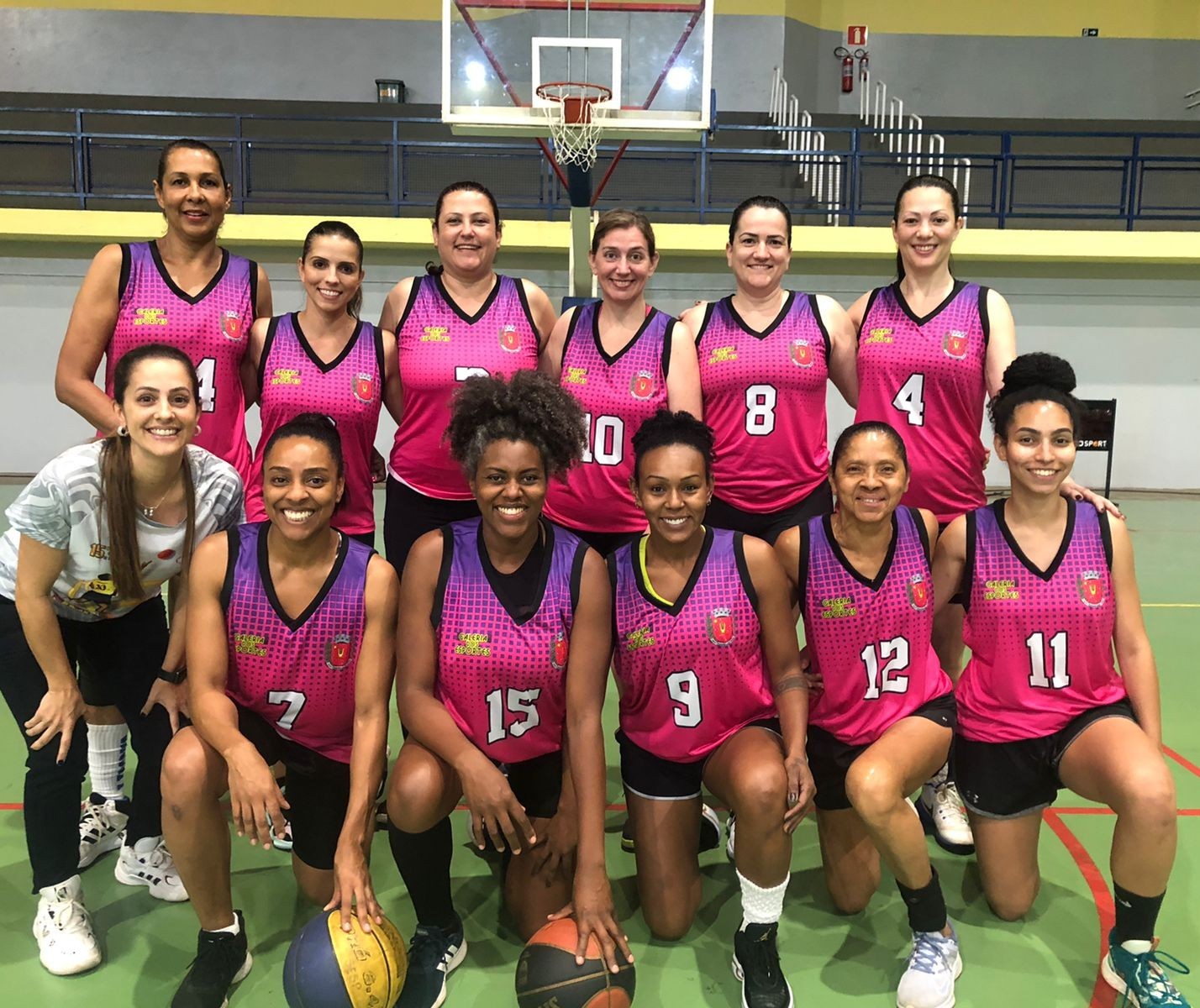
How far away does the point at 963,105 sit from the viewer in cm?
1234

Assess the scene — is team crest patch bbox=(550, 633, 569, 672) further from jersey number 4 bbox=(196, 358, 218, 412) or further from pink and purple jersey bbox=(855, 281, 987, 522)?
jersey number 4 bbox=(196, 358, 218, 412)

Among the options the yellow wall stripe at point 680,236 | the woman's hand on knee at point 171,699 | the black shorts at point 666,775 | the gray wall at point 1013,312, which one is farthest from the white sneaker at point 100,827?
the gray wall at point 1013,312

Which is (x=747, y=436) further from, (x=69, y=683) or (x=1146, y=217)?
(x=1146, y=217)

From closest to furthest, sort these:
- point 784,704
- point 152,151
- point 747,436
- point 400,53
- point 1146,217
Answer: point 784,704 < point 747,436 < point 1146,217 < point 152,151 < point 400,53

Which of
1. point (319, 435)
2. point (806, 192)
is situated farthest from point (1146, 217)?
point (319, 435)

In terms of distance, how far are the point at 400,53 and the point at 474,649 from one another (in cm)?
1168

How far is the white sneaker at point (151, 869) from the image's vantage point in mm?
2650

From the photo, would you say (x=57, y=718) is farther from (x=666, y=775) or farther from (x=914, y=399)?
(x=914, y=399)

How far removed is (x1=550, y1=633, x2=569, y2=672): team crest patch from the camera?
2346 millimetres

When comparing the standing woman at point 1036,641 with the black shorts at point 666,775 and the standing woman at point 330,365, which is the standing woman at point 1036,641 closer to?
the black shorts at point 666,775

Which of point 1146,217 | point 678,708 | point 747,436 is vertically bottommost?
point 678,708

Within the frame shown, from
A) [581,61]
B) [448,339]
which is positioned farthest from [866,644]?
[581,61]

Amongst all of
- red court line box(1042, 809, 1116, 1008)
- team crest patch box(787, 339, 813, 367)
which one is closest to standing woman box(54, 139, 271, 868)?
team crest patch box(787, 339, 813, 367)

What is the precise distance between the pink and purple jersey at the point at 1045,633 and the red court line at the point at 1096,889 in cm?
58
